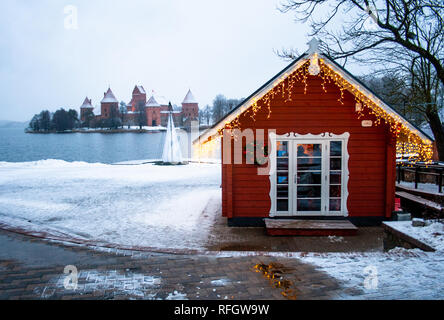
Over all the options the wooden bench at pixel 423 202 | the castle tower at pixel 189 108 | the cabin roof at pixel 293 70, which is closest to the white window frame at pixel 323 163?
the cabin roof at pixel 293 70

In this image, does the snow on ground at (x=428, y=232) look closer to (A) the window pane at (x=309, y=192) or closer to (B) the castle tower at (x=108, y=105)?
(A) the window pane at (x=309, y=192)

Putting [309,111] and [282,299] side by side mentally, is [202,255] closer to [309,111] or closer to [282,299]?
[282,299]

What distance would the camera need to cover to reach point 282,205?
328 inches

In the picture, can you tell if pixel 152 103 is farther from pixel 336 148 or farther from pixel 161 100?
pixel 336 148

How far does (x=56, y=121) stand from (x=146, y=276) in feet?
418

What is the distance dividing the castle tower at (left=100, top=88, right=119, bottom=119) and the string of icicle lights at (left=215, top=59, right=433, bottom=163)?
132812mm

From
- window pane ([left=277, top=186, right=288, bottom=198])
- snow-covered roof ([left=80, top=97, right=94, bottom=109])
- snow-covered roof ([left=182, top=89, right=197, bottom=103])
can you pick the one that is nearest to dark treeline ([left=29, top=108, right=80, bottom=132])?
snow-covered roof ([left=80, top=97, right=94, bottom=109])

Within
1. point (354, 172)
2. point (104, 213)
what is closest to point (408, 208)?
point (354, 172)

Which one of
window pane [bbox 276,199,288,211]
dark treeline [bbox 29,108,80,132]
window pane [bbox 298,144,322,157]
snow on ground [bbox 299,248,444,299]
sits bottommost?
snow on ground [bbox 299,248,444,299]

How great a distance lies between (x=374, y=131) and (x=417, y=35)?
6965mm

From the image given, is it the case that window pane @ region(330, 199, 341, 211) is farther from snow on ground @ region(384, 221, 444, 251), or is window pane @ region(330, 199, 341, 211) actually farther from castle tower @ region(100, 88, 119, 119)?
castle tower @ region(100, 88, 119, 119)

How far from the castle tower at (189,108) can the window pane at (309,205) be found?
122580 mm

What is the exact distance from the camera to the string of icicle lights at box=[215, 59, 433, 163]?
24.9 feet

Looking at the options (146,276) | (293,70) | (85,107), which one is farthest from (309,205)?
(85,107)
